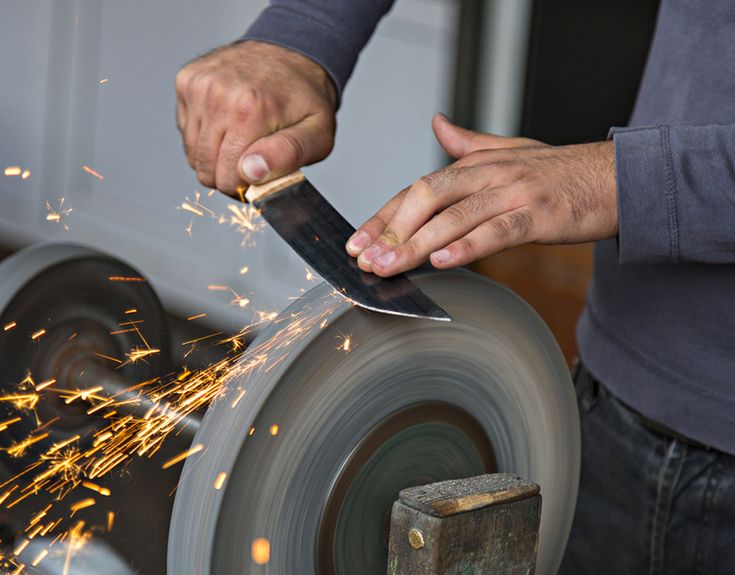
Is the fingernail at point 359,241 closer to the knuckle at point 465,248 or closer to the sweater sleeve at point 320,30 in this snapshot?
the knuckle at point 465,248

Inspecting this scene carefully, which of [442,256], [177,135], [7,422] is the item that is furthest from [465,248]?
[177,135]

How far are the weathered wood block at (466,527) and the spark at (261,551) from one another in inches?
3.7

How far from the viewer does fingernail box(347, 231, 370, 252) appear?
0.91 meters

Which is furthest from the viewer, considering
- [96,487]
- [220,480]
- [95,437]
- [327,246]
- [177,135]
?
[177,135]

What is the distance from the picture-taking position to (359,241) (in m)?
0.91

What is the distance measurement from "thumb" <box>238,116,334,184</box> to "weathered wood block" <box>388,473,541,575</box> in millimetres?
337

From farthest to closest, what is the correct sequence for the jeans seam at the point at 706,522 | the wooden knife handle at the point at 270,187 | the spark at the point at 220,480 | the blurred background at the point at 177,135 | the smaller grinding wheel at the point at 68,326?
the blurred background at the point at 177,135
the smaller grinding wheel at the point at 68,326
the jeans seam at the point at 706,522
the wooden knife handle at the point at 270,187
the spark at the point at 220,480

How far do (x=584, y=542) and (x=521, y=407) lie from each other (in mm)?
397

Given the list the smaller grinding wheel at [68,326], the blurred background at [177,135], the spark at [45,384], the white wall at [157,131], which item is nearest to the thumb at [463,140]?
the smaller grinding wheel at [68,326]

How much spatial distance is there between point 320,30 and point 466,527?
1.94 ft

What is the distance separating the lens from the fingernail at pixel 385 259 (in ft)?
2.91

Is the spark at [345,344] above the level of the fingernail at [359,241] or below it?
below

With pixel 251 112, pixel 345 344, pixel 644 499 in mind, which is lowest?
pixel 644 499

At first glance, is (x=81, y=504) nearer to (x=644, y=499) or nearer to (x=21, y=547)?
(x=21, y=547)
